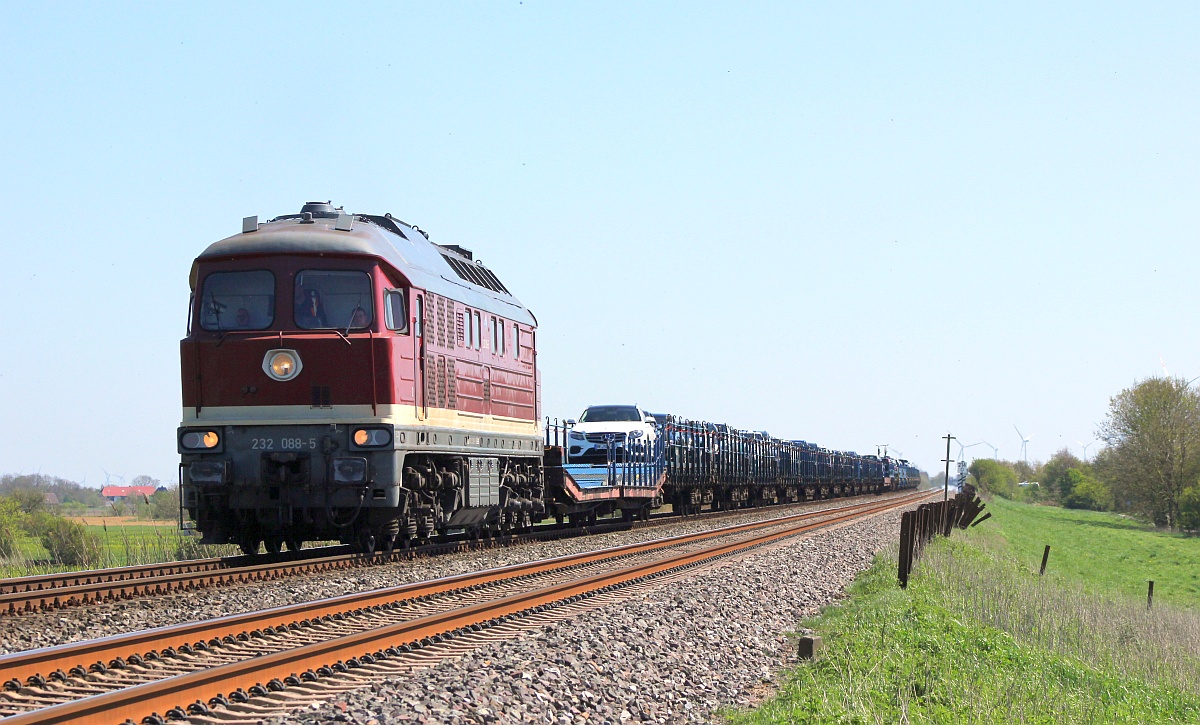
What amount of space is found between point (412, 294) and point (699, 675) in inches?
310

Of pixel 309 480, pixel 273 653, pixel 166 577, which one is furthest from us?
pixel 309 480

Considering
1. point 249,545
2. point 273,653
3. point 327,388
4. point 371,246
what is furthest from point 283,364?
point 273,653

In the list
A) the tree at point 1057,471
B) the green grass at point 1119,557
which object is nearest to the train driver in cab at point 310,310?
the green grass at point 1119,557

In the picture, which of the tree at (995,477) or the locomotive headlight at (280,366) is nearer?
the locomotive headlight at (280,366)

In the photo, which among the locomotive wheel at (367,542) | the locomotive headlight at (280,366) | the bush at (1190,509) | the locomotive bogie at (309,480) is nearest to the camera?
the locomotive bogie at (309,480)

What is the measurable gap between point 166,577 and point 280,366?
298 centimetres

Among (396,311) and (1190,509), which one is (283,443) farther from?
(1190,509)

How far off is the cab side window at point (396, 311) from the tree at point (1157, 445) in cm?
7656

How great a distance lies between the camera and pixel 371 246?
1456cm

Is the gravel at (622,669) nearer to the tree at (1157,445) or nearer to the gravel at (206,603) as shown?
the gravel at (206,603)

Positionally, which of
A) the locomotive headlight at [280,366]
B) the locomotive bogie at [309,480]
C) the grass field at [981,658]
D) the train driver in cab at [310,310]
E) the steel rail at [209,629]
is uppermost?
the train driver in cab at [310,310]

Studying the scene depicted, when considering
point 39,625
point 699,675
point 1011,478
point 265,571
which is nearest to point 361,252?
point 265,571

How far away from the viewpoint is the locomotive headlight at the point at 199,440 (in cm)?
1397

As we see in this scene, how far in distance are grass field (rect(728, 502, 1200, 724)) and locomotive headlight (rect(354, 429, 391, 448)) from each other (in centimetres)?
554
